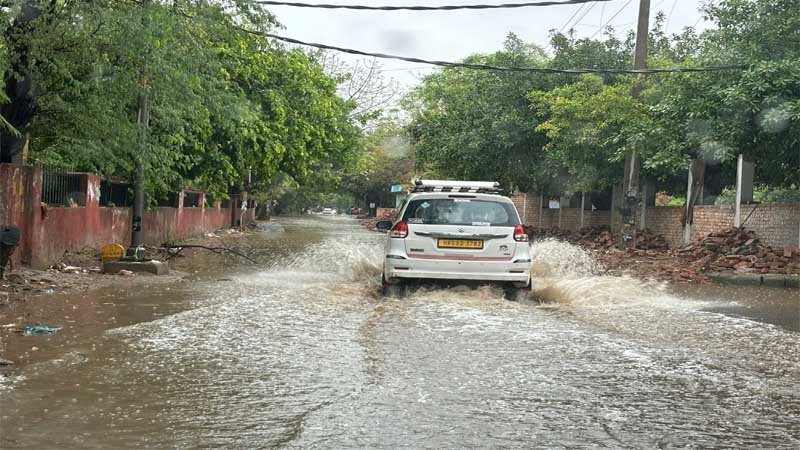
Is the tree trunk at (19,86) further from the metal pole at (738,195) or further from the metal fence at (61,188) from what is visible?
the metal pole at (738,195)

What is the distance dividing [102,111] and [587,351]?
8401 mm

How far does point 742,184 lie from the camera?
1906 centimetres

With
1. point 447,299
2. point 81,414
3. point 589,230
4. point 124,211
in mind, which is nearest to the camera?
point 81,414

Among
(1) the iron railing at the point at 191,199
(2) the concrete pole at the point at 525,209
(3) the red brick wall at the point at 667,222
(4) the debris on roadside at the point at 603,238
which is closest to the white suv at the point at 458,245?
(4) the debris on roadside at the point at 603,238

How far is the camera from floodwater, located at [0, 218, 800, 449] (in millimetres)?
4664

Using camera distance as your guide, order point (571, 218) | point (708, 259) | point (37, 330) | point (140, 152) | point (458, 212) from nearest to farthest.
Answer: point (37, 330), point (458, 212), point (140, 152), point (708, 259), point (571, 218)

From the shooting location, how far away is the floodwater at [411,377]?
15.3ft

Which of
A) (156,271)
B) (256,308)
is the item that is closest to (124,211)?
(156,271)

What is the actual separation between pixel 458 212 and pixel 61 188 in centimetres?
796

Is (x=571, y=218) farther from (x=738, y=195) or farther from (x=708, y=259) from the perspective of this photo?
(x=708, y=259)

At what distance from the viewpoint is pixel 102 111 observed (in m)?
12.3

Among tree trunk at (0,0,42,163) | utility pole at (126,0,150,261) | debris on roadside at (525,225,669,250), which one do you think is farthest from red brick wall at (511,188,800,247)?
tree trunk at (0,0,42,163)

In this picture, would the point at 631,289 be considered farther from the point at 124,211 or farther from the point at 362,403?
the point at 124,211

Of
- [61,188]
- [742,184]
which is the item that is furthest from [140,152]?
[742,184]
